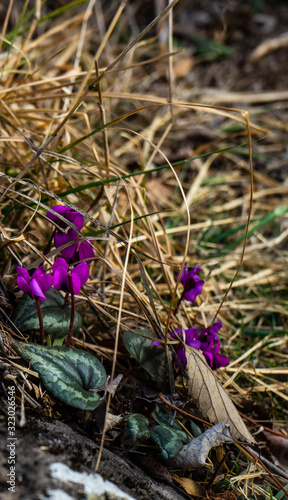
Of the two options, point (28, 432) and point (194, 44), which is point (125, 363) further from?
point (194, 44)

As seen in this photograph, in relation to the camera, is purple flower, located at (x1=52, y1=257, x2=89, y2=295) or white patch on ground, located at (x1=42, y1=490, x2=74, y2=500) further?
purple flower, located at (x1=52, y1=257, x2=89, y2=295)

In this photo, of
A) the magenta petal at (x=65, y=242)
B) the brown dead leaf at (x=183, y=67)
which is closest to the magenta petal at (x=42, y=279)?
the magenta petal at (x=65, y=242)

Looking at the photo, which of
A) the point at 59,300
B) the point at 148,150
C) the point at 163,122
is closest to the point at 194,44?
the point at 163,122

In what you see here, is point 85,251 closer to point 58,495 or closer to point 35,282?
point 35,282

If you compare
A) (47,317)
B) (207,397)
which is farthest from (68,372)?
(207,397)

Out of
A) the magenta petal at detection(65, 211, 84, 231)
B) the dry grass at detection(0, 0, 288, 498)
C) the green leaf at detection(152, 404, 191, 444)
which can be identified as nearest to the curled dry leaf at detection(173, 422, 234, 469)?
the green leaf at detection(152, 404, 191, 444)

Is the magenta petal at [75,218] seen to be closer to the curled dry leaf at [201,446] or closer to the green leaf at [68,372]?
the green leaf at [68,372]

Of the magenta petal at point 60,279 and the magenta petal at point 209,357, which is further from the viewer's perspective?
the magenta petal at point 209,357

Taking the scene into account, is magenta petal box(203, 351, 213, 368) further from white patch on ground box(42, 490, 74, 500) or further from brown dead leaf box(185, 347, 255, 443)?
white patch on ground box(42, 490, 74, 500)
